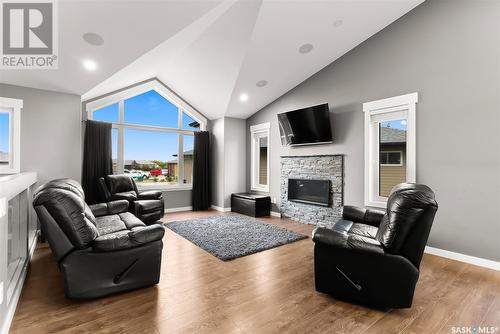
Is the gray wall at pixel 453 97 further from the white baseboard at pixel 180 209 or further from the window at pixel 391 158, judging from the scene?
the white baseboard at pixel 180 209

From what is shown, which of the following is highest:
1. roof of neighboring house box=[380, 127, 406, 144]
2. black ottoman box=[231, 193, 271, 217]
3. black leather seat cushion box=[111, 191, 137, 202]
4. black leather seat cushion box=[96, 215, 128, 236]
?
roof of neighboring house box=[380, 127, 406, 144]

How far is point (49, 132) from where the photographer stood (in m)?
4.20

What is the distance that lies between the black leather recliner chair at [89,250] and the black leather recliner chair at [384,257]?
1600 millimetres

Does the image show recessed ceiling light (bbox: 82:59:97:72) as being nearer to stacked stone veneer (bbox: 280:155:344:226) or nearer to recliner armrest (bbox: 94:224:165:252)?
recliner armrest (bbox: 94:224:165:252)

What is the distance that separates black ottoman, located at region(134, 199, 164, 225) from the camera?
4.38m

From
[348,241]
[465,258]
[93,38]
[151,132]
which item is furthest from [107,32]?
[465,258]

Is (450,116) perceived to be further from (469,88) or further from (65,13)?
(65,13)

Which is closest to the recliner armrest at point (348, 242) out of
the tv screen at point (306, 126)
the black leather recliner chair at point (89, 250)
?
the black leather recliner chair at point (89, 250)

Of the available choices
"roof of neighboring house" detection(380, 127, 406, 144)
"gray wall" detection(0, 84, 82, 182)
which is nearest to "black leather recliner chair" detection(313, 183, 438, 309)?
"roof of neighboring house" detection(380, 127, 406, 144)

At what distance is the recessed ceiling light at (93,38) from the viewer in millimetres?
3143

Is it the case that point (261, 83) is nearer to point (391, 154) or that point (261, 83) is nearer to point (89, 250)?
point (391, 154)

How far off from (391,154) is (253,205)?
9.72 ft

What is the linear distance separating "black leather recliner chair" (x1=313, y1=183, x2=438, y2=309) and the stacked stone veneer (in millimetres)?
2459

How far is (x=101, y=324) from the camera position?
1848mm
